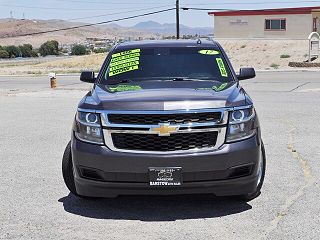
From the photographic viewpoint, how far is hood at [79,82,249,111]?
A: 4.84m

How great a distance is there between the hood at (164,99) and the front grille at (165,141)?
248 millimetres

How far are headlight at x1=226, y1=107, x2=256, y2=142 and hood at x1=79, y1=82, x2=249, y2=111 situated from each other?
0.29 feet

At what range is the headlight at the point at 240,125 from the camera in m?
4.88

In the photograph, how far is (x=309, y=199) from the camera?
5605 mm

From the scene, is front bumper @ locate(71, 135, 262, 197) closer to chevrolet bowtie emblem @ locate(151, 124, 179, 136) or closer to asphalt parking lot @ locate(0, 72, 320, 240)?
chevrolet bowtie emblem @ locate(151, 124, 179, 136)

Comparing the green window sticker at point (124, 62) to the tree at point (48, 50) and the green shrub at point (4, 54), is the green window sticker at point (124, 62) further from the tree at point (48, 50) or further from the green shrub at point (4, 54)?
the tree at point (48, 50)

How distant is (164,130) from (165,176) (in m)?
0.41

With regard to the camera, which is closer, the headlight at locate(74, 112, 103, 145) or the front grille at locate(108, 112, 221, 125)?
the front grille at locate(108, 112, 221, 125)

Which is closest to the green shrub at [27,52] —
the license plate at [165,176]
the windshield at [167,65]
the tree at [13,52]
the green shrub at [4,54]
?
the tree at [13,52]

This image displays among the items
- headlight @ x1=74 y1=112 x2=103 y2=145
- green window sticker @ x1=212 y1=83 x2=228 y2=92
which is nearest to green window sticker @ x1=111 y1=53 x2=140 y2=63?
green window sticker @ x1=212 y1=83 x2=228 y2=92

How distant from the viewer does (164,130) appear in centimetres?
476

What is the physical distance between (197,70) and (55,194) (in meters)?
A: 2.19

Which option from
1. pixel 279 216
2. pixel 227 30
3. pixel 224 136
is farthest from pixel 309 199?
pixel 227 30

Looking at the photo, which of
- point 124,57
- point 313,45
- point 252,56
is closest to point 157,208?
point 124,57
